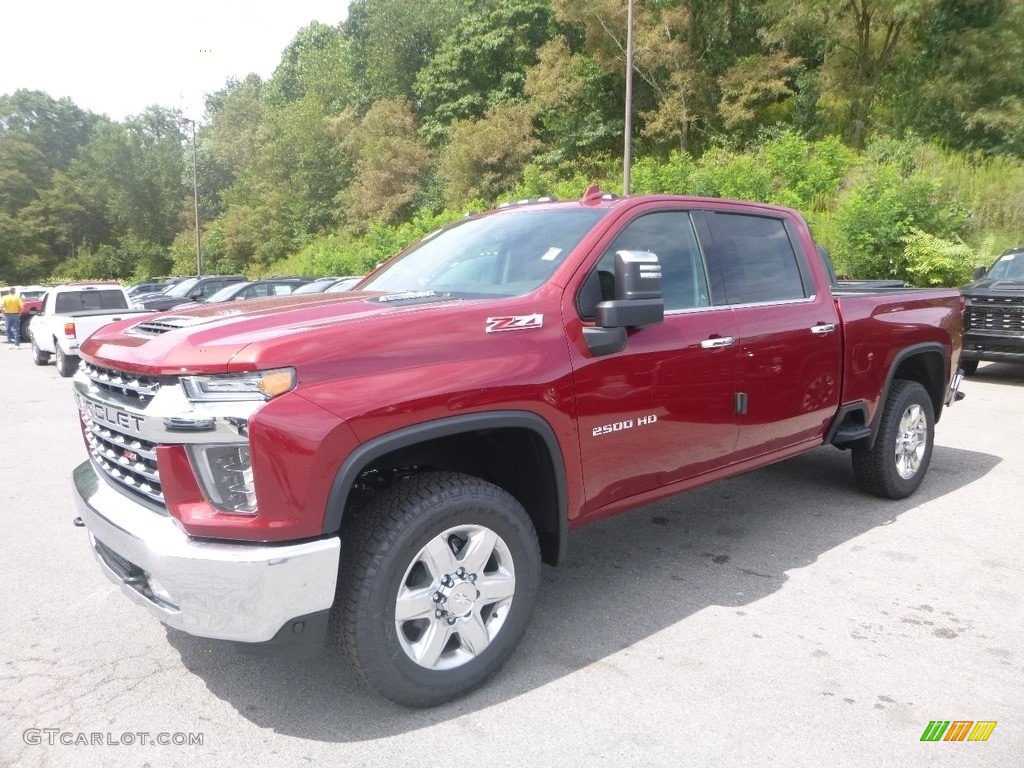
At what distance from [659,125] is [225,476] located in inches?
1097

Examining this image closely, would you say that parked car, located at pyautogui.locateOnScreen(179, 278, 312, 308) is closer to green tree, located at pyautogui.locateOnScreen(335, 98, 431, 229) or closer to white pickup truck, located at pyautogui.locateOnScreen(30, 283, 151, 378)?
white pickup truck, located at pyautogui.locateOnScreen(30, 283, 151, 378)

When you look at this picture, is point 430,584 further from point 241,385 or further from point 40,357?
point 40,357

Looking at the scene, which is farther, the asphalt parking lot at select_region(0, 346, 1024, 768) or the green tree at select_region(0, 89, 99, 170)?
the green tree at select_region(0, 89, 99, 170)

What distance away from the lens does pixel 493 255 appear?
12.0 feet

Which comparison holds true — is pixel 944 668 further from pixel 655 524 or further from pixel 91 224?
pixel 91 224

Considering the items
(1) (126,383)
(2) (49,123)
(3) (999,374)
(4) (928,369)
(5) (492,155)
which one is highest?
(2) (49,123)

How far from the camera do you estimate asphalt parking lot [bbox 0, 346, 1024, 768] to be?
261cm

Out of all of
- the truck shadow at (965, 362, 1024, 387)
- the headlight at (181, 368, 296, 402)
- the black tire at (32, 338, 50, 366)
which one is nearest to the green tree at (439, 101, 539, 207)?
the black tire at (32, 338, 50, 366)

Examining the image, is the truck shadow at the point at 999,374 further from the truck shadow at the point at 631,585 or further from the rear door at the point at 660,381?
the rear door at the point at 660,381

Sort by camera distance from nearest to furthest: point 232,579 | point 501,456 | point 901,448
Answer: point 232,579 < point 501,456 < point 901,448

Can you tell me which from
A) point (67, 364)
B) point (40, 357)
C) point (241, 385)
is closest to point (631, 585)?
point (241, 385)

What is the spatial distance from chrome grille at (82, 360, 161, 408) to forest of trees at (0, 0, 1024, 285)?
15450 mm

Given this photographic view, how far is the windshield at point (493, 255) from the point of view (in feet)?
11.1

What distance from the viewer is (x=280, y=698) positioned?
2.94 meters
